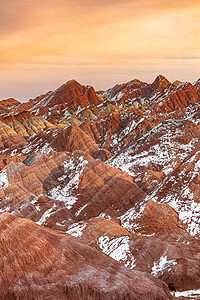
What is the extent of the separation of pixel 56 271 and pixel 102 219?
28.6m

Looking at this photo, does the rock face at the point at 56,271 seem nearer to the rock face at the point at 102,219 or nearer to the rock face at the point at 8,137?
the rock face at the point at 102,219

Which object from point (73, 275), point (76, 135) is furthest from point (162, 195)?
point (76, 135)

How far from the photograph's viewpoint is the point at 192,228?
60562 mm

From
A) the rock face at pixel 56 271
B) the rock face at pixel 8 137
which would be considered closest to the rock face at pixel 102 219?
the rock face at pixel 56 271

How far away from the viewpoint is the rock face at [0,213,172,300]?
2538cm

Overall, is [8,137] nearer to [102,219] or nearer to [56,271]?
[102,219]

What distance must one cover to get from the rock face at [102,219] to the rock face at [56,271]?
0.26ft

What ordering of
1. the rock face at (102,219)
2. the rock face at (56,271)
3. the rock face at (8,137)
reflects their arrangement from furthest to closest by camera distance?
the rock face at (8,137) → the rock face at (102,219) → the rock face at (56,271)

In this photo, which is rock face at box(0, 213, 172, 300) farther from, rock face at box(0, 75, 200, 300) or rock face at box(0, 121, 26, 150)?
rock face at box(0, 121, 26, 150)

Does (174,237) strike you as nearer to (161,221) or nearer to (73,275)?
(161,221)

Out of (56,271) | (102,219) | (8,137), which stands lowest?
(102,219)

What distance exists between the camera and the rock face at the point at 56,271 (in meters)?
25.4

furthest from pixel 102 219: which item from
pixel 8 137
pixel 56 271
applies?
pixel 8 137

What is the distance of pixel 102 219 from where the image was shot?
5509 centimetres
